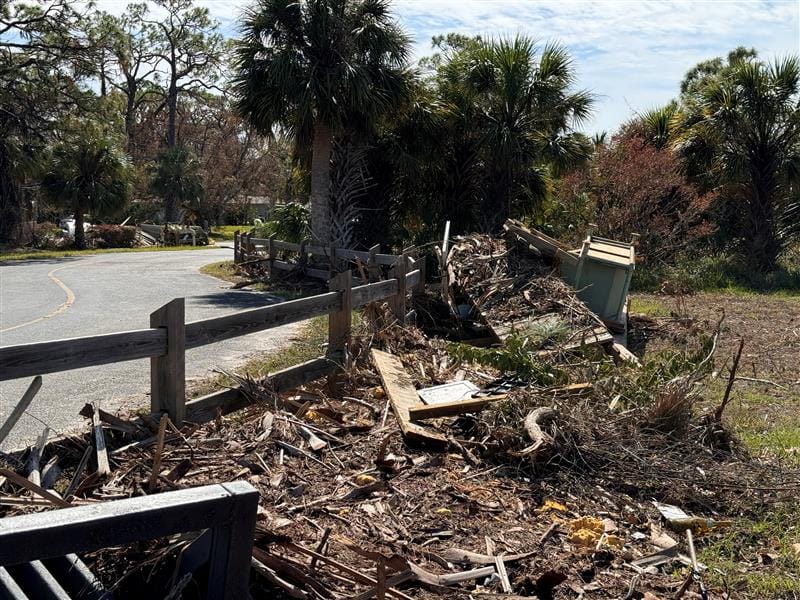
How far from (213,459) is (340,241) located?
15839 millimetres

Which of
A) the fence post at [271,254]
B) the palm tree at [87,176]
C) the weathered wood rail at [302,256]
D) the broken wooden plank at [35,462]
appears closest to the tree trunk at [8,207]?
the palm tree at [87,176]

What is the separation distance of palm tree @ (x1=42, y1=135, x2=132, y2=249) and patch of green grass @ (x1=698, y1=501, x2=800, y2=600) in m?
32.9

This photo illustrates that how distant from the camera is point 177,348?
5578mm

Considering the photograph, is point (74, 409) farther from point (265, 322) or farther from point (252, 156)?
point (252, 156)

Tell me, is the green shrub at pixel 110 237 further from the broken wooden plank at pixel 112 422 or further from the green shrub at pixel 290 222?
the broken wooden plank at pixel 112 422

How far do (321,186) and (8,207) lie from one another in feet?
69.3

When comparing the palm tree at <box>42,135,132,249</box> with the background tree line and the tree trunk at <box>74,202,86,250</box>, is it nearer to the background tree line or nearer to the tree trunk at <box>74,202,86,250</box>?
the tree trunk at <box>74,202,86,250</box>

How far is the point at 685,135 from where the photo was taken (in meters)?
23.5

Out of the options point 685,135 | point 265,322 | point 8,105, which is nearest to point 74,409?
point 265,322

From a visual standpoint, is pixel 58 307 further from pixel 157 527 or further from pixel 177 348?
pixel 157 527

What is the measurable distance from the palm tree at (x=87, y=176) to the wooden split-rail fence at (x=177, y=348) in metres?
28.5

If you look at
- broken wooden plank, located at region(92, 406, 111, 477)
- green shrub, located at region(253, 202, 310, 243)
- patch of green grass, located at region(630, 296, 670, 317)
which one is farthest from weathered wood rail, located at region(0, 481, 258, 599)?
green shrub, located at region(253, 202, 310, 243)

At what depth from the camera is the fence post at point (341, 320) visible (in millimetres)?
7961

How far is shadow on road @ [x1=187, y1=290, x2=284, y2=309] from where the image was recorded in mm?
16486
